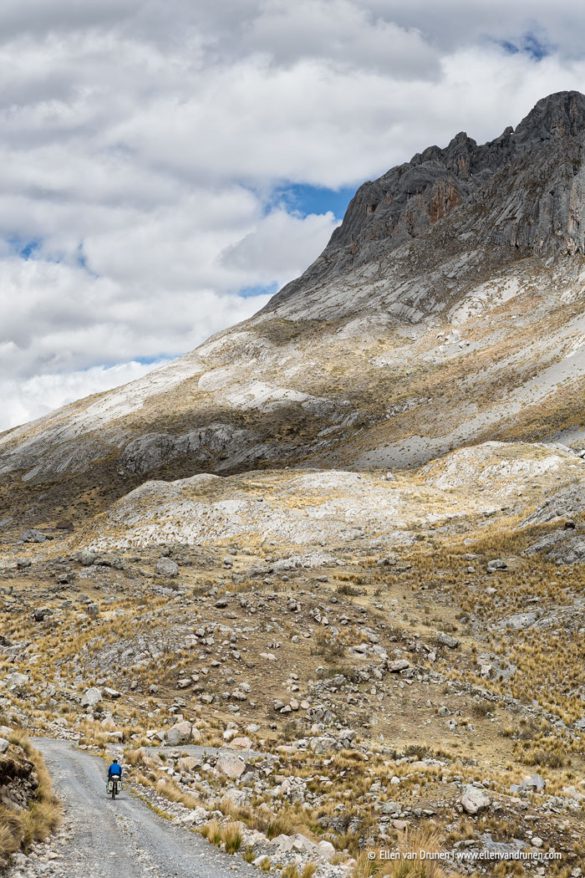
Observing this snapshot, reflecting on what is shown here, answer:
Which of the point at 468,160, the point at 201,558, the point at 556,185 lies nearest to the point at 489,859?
the point at 201,558

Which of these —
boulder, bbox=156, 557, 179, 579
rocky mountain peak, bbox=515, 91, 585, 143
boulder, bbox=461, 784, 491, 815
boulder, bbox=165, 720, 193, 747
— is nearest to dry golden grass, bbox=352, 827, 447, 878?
boulder, bbox=461, 784, 491, 815

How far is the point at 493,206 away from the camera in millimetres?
161250

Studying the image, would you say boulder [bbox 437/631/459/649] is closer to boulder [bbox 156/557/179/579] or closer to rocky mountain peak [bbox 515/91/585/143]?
boulder [bbox 156/557/179/579]

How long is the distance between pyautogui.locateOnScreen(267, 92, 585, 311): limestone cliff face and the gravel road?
489 ft

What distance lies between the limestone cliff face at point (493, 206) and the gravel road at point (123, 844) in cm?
14891

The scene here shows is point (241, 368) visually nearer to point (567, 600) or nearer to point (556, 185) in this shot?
point (556, 185)

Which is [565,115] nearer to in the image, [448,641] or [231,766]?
[448,641]

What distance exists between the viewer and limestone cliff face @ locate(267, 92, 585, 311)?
144000 mm

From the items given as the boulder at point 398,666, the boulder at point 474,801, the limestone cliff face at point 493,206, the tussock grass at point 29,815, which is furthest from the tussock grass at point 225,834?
the limestone cliff face at point 493,206

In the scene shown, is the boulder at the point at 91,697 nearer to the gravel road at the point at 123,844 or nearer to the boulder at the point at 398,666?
the gravel road at the point at 123,844

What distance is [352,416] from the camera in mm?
106500

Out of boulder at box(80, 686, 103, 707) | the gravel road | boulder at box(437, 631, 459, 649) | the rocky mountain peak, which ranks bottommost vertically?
boulder at box(437, 631, 459, 649)

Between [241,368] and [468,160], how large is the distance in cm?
11881

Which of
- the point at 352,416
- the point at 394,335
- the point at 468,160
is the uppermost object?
the point at 468,160
